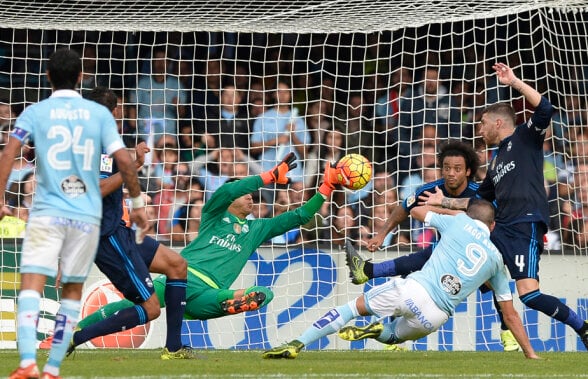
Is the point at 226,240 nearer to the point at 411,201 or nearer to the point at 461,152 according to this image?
the point at 411,201

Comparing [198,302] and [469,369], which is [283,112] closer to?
[198,302]

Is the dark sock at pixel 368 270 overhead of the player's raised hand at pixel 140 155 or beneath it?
beneath

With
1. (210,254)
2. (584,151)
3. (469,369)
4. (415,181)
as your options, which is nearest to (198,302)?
(210,254)

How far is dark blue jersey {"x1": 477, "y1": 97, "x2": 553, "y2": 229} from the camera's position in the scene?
29.6 feet

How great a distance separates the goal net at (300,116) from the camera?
467 inches

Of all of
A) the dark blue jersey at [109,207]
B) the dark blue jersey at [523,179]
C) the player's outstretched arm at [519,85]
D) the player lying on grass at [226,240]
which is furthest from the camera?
the player lying on grass at [226,240]

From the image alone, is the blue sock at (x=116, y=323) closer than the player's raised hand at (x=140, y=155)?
No

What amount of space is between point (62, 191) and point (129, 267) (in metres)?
2.08

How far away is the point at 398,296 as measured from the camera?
8.27m

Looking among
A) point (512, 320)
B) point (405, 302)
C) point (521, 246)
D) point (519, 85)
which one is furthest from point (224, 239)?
point (519, 85)

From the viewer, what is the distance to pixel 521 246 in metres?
8.93

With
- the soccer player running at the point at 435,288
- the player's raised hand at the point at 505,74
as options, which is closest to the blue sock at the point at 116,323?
the soccer player running at the point at 435,288

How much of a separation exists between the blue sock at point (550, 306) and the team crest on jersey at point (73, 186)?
13.5 feet

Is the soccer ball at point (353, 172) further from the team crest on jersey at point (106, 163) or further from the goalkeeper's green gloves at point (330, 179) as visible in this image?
the team crest on jersey at point (106, 163)
